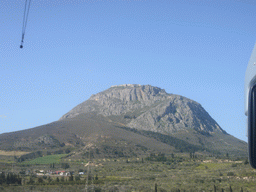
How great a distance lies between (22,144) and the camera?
635 ft

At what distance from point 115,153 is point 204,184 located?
12200 centimetres

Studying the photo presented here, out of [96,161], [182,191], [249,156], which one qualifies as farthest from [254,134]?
[96,161]

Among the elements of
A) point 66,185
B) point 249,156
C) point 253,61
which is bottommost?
point 66,185

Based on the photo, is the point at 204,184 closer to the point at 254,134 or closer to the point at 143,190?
the point at 143,190

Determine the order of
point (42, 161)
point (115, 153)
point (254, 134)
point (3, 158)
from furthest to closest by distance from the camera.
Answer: point (115, 153), point (42, 161), point (3, 158), point (254, 134)

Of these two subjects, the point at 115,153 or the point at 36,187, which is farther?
the point at 115,153

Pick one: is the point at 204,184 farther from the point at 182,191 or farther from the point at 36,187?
the point at 36,187

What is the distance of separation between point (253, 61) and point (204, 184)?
246 ft

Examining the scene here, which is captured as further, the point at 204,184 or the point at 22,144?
the point at 22,144

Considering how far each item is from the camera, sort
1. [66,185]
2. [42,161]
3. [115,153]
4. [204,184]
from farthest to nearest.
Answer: [115,153]
[42,161]
[66,185]
[204,184]

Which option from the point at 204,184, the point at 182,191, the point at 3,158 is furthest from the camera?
the point at 3,158

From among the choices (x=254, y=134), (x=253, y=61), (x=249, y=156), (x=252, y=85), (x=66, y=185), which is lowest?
(x=66, y=185)

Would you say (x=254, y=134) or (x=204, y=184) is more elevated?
(x=254, y=134)

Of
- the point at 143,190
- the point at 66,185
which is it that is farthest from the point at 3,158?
Answer: the point at 143,190
